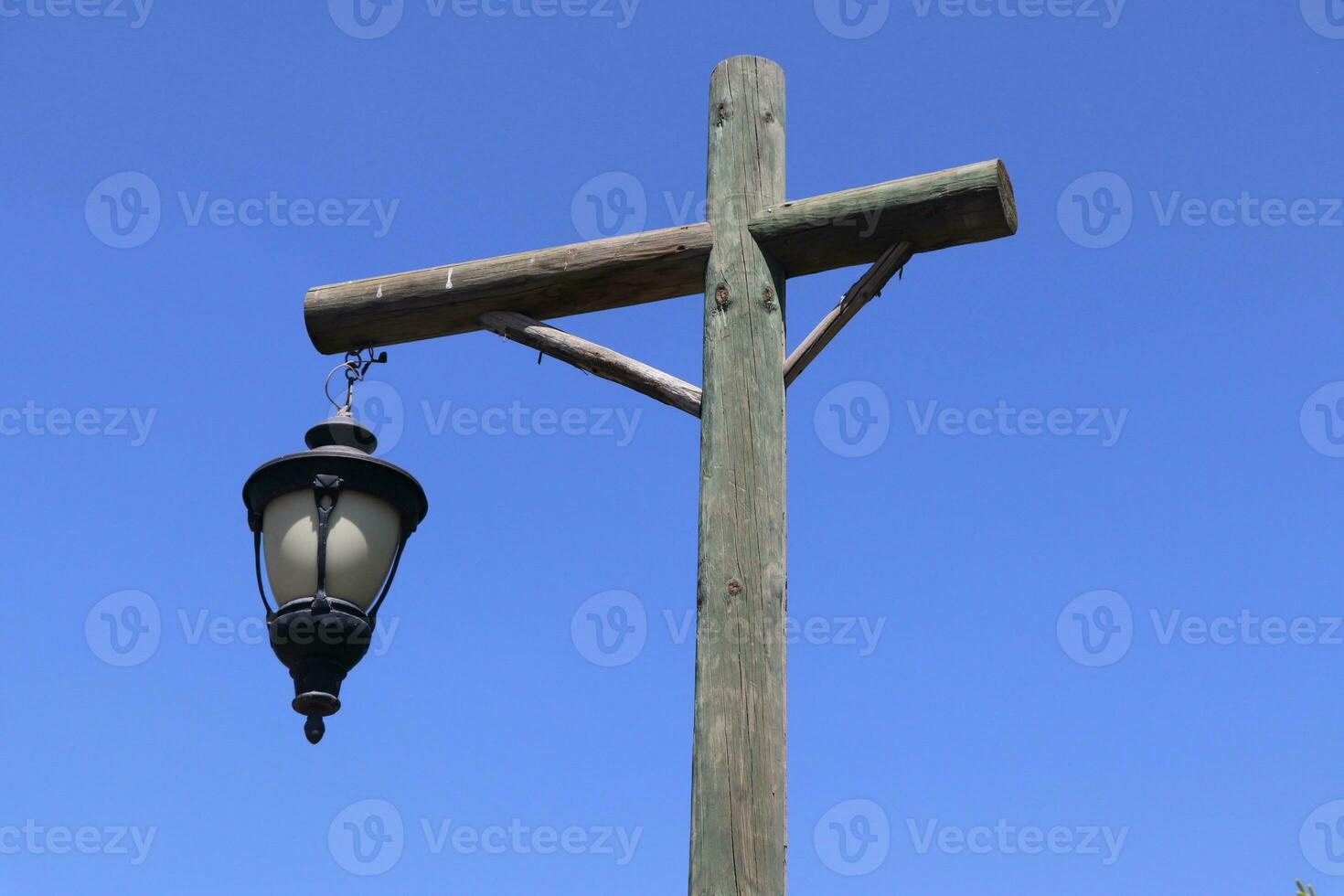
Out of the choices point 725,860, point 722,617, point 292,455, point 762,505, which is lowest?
point 725,860

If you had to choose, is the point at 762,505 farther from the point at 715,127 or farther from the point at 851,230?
the point at 715,127

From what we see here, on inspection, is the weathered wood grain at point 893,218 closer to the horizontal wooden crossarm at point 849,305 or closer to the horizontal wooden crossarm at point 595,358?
the horizontal wooden crossarm at point 849,305

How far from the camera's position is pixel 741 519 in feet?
12.8

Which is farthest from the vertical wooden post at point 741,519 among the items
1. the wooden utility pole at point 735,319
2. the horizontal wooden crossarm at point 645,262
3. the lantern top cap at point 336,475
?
the lantern top cap at point 336,475

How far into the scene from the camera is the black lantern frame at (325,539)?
4191mm

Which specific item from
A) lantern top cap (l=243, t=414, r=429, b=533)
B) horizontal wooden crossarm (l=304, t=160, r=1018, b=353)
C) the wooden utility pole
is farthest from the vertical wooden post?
lantern top cap (l=243, t=414, r=429, b=533)

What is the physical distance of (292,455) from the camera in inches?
171

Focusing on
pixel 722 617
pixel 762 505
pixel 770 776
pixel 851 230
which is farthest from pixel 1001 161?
pixel 770 776

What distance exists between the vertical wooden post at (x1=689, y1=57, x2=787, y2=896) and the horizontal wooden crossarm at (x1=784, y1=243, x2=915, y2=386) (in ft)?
0.23

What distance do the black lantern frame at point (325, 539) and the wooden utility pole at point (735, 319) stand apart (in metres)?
0.54

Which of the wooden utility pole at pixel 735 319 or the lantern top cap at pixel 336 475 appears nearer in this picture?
the wooden utility pole at pixel 735 319

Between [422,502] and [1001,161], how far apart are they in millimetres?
1933

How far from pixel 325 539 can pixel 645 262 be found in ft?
3.98

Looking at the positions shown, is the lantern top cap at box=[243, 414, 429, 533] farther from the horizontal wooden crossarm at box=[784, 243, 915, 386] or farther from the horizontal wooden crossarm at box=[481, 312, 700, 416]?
the horizontal wooden crossarm at box=[784, 243, 915, 386]
